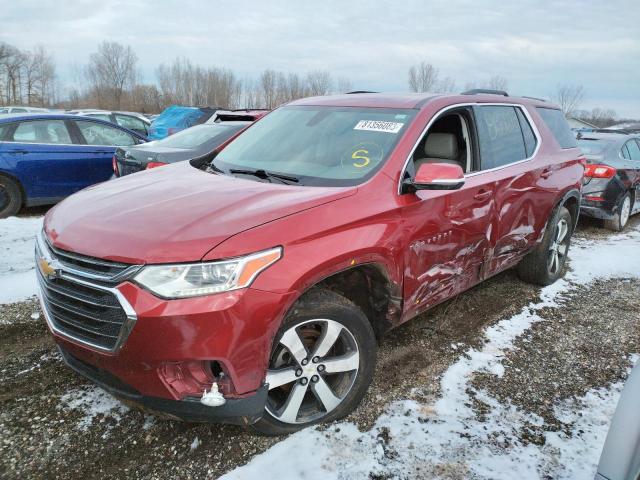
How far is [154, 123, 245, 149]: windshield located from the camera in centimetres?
648

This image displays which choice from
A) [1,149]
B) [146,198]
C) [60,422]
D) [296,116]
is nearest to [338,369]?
[146,198]

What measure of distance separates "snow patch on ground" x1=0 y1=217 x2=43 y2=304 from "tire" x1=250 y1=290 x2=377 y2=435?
2894 millimetres

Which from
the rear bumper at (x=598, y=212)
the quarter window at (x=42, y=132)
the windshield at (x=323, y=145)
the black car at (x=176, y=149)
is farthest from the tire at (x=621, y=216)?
the quarter window at (x=42, y=132)

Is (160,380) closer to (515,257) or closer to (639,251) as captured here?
(515,257)

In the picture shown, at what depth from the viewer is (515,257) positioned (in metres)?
4.25

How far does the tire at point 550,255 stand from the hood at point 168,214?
2.89 meters

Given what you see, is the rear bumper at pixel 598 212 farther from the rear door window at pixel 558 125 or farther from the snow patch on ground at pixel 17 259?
the snow patch on ground at pixel 17 259

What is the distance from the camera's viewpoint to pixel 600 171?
23.9ft

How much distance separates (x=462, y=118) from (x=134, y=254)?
2645 mm

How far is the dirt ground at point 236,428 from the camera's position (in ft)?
7.78

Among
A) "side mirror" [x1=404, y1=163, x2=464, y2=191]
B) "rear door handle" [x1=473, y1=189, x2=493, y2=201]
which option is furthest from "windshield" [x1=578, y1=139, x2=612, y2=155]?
"side mirror" [x1=404, y1=163, x2=464, y2=191]

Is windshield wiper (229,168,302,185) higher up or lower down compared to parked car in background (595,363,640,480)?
higher up

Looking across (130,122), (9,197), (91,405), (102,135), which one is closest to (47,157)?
(9,197)

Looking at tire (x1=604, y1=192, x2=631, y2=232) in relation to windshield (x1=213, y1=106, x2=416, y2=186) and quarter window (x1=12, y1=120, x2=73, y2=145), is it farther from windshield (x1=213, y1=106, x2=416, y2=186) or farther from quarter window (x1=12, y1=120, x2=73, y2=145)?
quarter window (x1=12, y1=120, x2=73, y2=145)
